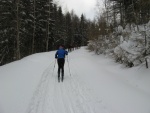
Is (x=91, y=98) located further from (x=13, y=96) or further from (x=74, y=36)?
(x=74, y=36)

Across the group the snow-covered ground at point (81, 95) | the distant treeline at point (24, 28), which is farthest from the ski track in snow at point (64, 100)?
the distant treeline at point (24, 28)

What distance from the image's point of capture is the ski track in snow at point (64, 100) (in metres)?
6.42

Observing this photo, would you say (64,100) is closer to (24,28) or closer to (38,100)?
(38,100)

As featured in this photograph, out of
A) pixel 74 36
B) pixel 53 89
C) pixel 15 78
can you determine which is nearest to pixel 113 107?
pixel 53 89

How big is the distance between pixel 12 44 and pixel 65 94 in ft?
65.6

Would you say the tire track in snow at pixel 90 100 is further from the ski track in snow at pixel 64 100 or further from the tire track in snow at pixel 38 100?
the tire track in snow at pixel 38 100

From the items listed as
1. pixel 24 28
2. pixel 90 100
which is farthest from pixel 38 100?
pixel 24 28

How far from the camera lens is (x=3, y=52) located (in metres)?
25.5

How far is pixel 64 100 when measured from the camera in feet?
24.3

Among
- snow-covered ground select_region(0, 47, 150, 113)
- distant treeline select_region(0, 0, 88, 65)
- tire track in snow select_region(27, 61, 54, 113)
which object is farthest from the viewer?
distant treeline select_region(0, 0, 88, 65)

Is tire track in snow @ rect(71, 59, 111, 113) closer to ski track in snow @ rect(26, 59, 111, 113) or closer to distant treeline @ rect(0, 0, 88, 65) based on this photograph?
ski track in snow @ rect(26, 59, 111, 113)

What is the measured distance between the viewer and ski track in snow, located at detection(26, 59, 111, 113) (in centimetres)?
642

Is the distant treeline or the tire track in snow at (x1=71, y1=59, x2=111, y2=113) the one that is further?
the distant treeline

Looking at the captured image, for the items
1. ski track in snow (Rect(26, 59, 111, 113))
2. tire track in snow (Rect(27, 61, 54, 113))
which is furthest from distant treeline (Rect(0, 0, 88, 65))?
ski track in snow (Rect(26, 59, 111, 113))
